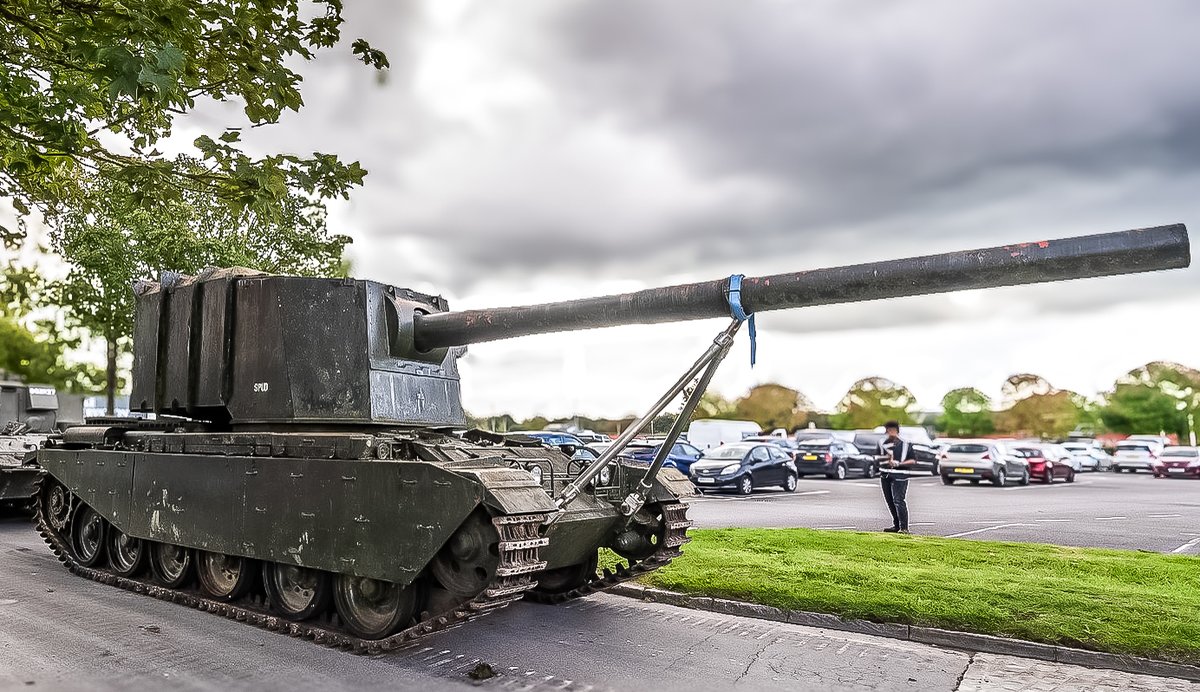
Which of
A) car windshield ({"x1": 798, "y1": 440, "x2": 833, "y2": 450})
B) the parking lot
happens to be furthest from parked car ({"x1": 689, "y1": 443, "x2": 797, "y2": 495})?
car windshield ({"x1": 798, "y1": 440, "x2": 833, "y2": 450})

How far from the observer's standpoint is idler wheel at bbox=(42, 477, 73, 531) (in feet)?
32.3

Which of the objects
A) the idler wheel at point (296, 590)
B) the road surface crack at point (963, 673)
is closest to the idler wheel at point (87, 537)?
the idler wheel at point (296, 590)

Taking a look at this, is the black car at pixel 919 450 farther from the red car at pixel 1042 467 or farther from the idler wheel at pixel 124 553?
the idler wheel at pixel 124 553

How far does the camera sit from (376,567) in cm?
635

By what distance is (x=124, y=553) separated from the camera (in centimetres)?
907

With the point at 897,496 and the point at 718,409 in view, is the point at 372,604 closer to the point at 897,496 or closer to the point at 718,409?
the point at 897,496

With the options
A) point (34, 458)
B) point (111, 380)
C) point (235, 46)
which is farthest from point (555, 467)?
point (111, 380)

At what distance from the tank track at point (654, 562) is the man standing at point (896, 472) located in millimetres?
4718

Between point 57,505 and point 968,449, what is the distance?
2225 centimetres

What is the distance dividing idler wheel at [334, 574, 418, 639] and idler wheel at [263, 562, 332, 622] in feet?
0.45

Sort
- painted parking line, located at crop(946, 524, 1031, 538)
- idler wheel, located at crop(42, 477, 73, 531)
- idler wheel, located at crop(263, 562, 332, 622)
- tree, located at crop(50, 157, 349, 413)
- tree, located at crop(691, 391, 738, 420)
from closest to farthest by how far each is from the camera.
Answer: idler wheel, located at crop(263, 562, 332, 622) → idler wheel, located at crop(42, 477, 73, 531) → painted parking line, located at crop(946, 524, 1031, 538) → tree, located at crop(50, 157, 349, 413) → tree, located at crop(691, 391, 738, 420)

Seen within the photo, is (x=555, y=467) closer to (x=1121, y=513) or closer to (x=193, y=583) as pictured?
(x=193, y=583)

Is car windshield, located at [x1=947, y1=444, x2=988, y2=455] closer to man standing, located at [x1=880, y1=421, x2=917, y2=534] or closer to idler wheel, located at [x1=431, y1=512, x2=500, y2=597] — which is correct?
man standing, located at [x1=880, y1=421, x2=917, y2=534]

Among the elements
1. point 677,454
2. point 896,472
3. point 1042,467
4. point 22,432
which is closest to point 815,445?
point 1042,467
